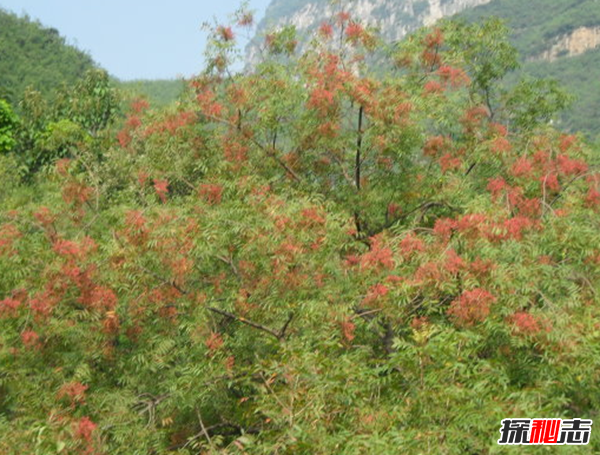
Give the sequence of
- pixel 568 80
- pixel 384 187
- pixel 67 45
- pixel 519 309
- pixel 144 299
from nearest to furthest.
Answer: pixel 519 309
pixel 144 299
pixel 384 187
pixel 67 45
pixel 568 80

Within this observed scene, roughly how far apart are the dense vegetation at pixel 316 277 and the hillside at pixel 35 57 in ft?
124

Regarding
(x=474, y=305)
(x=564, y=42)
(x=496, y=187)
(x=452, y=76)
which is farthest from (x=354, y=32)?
(x=564, y=42)

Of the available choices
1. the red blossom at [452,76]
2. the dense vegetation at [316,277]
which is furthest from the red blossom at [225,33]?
the red blossom at [452,76]

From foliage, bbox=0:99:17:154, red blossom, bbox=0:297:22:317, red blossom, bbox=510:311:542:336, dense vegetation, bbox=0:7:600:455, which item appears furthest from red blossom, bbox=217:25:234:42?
foliage, bbox=0:99:17:154

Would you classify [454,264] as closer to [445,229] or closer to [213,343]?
[445,229]

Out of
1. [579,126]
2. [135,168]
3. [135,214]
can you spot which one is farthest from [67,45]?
[135,214]

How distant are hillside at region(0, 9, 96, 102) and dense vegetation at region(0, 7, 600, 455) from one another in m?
37.9

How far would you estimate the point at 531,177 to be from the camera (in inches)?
319

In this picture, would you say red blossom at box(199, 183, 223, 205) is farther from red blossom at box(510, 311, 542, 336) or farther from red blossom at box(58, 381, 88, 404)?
red blossom at box(510, 311, 542, 336)

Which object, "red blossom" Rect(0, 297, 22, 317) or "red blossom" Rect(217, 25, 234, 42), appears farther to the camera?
"red blossom" Rect(217, 25, 234, 42)

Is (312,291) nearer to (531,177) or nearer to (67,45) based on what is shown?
(531,177)

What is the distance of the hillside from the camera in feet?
160

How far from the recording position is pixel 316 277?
6.61 metres

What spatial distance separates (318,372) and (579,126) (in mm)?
49751
